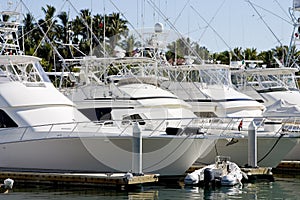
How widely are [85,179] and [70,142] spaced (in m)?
1.37

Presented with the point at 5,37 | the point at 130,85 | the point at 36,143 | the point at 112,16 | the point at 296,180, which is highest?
the point at 112,16

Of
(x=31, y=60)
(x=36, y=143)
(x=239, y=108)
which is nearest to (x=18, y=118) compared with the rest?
(x=36, y=143)

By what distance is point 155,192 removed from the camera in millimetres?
19453

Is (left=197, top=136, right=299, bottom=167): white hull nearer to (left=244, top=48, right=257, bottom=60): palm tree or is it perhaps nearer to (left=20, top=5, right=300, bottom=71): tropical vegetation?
(left=20, top=5, right=300, bottom=71): tropical vegetation

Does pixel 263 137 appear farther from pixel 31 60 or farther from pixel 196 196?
pixel 31 60

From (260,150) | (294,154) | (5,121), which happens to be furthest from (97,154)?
(294,154)

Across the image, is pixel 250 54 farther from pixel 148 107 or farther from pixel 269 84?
pixel 148 107

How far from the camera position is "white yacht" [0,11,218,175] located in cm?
2045

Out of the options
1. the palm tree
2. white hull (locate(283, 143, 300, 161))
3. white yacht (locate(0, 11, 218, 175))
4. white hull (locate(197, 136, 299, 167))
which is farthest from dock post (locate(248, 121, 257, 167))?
the palm tree

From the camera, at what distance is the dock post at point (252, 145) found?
2217cm

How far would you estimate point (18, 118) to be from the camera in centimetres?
2080

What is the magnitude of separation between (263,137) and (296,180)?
1893 millimetres

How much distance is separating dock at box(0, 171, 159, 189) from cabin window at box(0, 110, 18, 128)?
1528 mm

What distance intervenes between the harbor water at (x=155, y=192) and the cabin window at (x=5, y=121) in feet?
6.67
